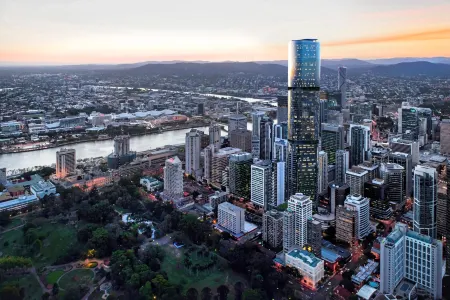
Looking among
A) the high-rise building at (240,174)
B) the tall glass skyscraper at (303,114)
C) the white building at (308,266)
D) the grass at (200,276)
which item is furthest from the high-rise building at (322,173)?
the grass at (200,276)

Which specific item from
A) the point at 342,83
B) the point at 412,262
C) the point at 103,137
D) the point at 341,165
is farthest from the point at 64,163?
the point at 342,83

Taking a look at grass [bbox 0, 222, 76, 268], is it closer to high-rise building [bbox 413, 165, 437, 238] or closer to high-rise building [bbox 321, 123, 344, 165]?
high-rise building [bbox 413, 165, 437, 238]

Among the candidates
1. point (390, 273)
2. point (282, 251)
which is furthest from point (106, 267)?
point (390, 273)

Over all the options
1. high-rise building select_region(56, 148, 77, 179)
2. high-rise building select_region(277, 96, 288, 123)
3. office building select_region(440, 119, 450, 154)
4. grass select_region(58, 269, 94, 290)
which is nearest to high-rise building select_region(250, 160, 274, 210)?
grass select_region(58, 269, 94, 290)

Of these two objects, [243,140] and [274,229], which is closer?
[274,229]

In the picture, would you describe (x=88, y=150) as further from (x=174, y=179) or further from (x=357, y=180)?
(x=357, y=180)

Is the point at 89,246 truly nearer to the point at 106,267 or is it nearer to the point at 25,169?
the point at 106,267
